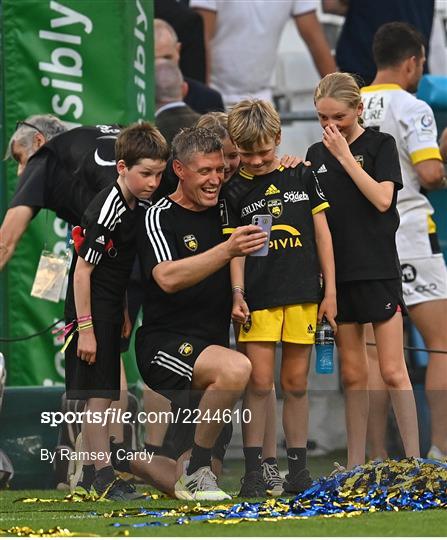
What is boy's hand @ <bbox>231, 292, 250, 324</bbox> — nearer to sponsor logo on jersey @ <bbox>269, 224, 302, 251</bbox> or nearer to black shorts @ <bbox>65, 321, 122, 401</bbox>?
A: sponsor logo on jersey @ <bbox>269, 224, 302, 251</bbox>

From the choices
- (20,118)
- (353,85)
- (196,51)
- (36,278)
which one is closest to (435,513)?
(353,85)

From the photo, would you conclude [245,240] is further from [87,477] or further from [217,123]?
[87,477]

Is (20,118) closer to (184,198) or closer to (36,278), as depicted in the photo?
(36,278)

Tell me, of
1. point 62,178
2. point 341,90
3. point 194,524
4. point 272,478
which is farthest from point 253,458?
point 62,178

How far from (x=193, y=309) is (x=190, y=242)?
0.91 feet

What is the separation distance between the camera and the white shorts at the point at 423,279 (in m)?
7.93

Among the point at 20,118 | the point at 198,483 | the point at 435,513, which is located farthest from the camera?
the point at 20,118

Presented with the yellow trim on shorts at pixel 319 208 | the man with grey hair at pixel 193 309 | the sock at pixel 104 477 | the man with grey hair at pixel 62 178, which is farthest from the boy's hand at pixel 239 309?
the man with grey hair at pixel 62 178

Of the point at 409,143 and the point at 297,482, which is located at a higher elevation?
the point at 409,143

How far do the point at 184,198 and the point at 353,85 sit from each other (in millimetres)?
889

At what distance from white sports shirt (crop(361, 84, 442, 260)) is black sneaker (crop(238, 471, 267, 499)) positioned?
1932mm

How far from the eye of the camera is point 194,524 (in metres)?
5.49

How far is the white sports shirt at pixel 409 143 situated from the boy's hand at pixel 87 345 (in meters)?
1.94

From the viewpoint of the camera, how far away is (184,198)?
6.64m
